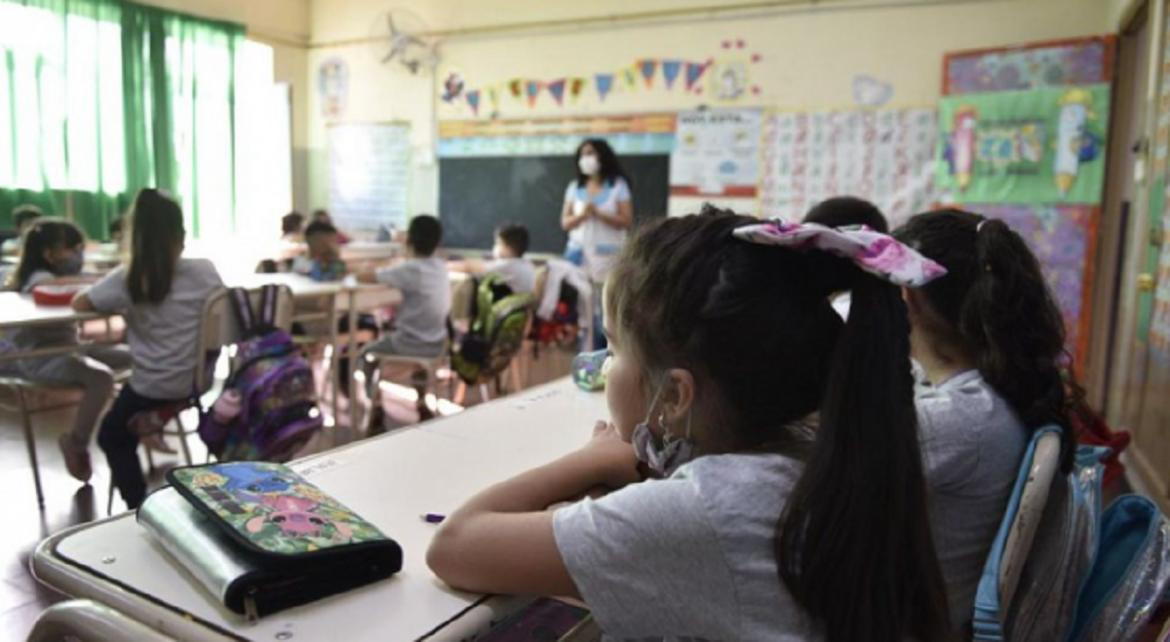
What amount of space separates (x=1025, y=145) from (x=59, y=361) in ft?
14.6

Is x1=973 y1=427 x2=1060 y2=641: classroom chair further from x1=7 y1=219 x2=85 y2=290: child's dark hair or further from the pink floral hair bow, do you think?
x1=7 y1=219 x2=85 y2=290: child's dark hair

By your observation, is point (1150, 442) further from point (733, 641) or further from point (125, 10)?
point (125, 10)

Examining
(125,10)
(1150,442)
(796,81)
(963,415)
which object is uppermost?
(125,10)

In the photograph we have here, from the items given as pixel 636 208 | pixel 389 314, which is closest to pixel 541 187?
pixel 636 208

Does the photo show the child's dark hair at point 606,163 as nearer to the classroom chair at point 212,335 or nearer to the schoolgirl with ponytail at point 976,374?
the classroom chair at point 212,335

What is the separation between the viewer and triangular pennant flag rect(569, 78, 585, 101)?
6023 mm

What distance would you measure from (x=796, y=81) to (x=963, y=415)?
4.64 metres

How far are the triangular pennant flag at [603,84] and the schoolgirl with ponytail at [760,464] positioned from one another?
5295mm

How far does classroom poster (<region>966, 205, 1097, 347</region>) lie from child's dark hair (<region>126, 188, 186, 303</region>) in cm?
386

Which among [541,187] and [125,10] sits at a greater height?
[125,10]

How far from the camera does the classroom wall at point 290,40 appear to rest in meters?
6.76

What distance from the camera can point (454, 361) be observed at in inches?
147

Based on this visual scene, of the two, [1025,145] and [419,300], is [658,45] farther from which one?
[419,300]

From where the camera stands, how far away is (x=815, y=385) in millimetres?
785
